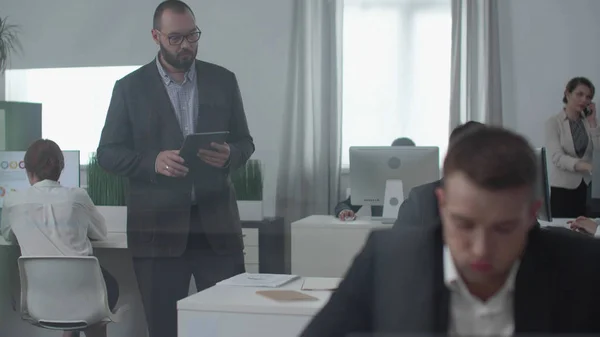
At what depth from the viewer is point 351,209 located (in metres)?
3.41

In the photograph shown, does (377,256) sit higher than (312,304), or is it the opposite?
(377,256)

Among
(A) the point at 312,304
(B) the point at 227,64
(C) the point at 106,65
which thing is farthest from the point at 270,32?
(A) the point at 312,304

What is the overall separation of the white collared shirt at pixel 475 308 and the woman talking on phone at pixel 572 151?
2.36 m

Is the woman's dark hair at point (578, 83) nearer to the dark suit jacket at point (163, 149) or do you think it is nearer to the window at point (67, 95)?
the dark suit jacket at point (163, 149)

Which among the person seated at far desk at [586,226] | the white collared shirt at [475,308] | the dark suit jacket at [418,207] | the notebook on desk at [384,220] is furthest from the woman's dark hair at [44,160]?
the white collared shirt at [475,308]

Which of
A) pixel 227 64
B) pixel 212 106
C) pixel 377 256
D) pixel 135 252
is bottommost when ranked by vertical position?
pixel 135 252

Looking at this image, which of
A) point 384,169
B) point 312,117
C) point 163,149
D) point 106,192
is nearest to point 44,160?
point 106,192

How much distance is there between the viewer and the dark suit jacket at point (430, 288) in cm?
104

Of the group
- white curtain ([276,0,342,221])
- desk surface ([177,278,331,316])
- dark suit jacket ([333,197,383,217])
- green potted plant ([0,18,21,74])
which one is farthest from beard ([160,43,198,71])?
desk surface ([177,278,331,316])

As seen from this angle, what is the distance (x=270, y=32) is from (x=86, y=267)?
1418 millimetres

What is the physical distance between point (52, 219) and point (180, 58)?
2.81ft

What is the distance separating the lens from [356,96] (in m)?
3.55

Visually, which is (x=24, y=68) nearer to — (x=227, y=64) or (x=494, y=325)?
(x=227, y=64)

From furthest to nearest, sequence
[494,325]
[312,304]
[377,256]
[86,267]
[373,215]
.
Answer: [373,215]
[86,267]
[312,304]
[377,256]
[494,325]
